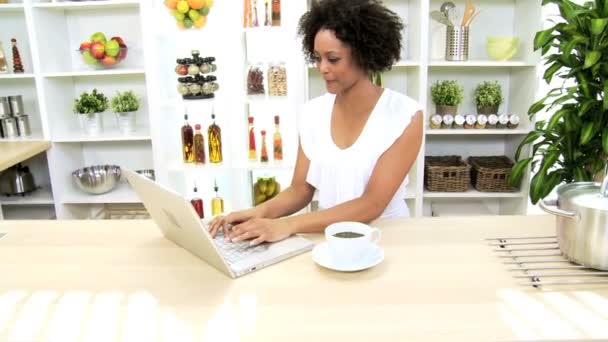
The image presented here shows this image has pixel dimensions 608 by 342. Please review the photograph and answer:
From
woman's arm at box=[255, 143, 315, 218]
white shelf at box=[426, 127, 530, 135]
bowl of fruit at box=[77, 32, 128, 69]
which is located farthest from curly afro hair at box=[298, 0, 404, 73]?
bowl of fruit at box=[77, 32, 128, 69]

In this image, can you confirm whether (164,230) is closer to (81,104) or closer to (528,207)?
(81,104)

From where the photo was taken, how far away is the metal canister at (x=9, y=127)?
9.73ft

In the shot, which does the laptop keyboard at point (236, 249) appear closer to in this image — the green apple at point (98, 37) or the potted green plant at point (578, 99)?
the potted green plant at point (578, 99)

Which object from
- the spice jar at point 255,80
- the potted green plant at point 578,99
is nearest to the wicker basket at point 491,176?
the potted green plant at point 578,99

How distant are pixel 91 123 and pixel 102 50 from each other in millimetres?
432

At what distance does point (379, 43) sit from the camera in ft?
5.41

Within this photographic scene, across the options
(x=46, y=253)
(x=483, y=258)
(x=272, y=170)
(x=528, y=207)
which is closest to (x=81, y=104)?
(x=272, y=170)

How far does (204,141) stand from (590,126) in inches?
77.6

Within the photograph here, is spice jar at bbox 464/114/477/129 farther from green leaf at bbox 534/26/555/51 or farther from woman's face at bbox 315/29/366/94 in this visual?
woman's face at bbox 315/29/366/94

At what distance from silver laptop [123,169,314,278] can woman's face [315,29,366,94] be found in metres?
0.59

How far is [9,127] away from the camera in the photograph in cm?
298

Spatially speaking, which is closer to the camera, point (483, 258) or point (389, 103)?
point (483, 258)

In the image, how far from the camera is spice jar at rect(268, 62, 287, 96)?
2812 millimetres

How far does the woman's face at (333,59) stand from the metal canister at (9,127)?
2.16 m
